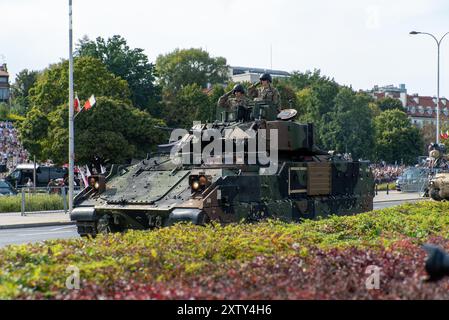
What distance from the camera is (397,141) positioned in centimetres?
7856

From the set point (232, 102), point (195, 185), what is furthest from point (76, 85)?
point (195, 185)

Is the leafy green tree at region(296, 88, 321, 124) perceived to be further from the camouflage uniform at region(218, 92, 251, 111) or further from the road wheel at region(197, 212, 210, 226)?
the road wheel at region(197, 212, 210, 226)

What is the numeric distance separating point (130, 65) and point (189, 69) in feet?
92.3

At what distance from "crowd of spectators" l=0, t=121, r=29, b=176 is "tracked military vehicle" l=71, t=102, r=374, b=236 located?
37.5m

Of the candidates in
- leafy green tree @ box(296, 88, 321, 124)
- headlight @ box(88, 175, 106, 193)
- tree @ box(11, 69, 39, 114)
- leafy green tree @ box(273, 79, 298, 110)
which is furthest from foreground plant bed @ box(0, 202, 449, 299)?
tree @ box(11, 69, 39, 114)

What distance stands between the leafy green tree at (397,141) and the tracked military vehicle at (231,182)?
60231 millimetres

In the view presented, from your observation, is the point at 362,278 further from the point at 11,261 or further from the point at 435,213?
the point at 435,213

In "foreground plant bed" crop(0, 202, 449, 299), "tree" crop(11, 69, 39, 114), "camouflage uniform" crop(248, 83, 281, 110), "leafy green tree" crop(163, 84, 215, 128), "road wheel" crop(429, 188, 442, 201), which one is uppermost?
"tree" crop(11, 69, 39, 114)

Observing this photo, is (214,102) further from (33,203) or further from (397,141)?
(33,203)

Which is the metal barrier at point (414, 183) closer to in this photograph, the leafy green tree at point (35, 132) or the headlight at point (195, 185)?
the leafy green tree at point (35, 132)

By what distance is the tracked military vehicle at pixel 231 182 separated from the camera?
1405cm

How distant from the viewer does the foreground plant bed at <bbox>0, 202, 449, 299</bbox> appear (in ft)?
19.4

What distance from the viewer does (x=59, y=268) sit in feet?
23.0

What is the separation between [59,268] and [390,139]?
73.7 m
